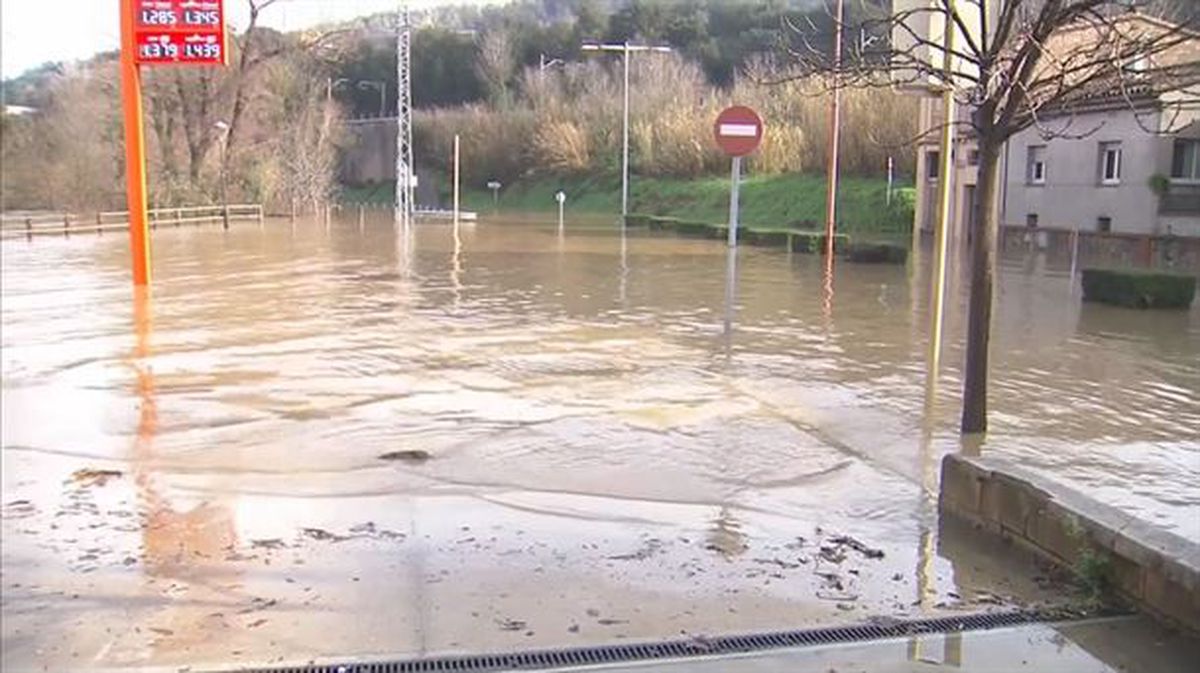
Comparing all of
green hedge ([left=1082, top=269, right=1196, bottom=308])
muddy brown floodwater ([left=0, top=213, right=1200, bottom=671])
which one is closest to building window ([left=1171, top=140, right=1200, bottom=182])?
green hedge ([left=1082, top=269, right=1196, bottom=308])

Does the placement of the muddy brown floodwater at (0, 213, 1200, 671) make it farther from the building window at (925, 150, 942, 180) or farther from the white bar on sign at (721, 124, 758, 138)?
the building window at (925, 150, 942, 180)

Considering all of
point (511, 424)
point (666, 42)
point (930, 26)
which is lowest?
point (511, 424)

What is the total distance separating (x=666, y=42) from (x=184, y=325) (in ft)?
245

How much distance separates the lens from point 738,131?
42.0ft

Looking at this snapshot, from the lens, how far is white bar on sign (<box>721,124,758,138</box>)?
12.8 m

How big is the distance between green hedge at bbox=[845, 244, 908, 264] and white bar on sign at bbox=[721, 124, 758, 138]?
1411 cm

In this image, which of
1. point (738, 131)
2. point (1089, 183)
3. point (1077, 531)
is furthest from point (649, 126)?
point (1077, 531)

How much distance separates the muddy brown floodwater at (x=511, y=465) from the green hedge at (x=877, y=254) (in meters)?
9.53

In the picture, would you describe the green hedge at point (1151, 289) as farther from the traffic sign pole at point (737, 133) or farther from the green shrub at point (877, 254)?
the green shrub at point (877, 254)

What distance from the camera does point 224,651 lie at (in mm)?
4145

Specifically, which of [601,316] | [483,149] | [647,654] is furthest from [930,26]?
[483,149]

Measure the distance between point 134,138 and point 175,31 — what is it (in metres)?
1.82

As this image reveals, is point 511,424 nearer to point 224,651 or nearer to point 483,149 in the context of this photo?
point 224,651

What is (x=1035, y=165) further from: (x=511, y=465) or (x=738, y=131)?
(x=511, y=465)
